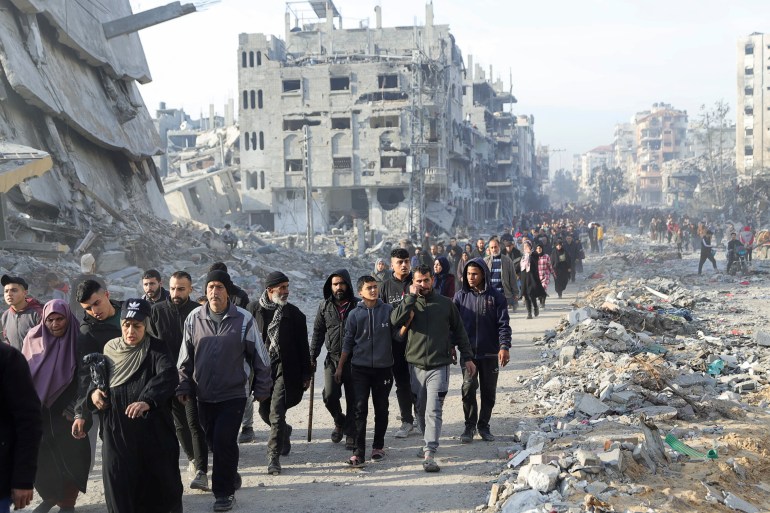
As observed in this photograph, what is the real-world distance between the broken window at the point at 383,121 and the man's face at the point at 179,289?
5029 centimetres

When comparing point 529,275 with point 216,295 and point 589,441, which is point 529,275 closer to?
point 589,441

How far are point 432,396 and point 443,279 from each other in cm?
365

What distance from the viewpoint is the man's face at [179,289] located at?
21.8 ft

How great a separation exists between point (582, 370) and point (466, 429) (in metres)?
3.03

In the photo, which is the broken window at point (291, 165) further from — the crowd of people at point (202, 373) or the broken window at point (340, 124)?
the crowd of people at point (202, 373)

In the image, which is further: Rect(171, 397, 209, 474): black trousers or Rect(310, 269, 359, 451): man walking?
Rect(310, 269, 359, 451): man walking

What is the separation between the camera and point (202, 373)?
19.0 ft

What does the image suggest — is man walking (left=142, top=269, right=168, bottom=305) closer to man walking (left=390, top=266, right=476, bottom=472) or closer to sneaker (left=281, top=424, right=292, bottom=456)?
sneaker (left=281, top=424, right=292, bottom=456)

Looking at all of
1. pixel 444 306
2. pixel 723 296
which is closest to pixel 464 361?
pixel 444 306

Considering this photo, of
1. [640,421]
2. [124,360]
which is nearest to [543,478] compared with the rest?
[640,421]

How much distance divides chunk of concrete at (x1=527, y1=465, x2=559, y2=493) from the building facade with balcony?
47.0m

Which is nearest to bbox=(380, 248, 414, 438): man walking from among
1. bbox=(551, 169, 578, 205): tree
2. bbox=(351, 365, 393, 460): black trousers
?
bbox=(351, 365, 393, 460): black trousers

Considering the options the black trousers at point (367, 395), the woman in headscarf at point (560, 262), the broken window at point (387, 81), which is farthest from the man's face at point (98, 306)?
the broken window at point (387, 81)

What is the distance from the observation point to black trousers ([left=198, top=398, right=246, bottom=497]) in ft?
18.9
